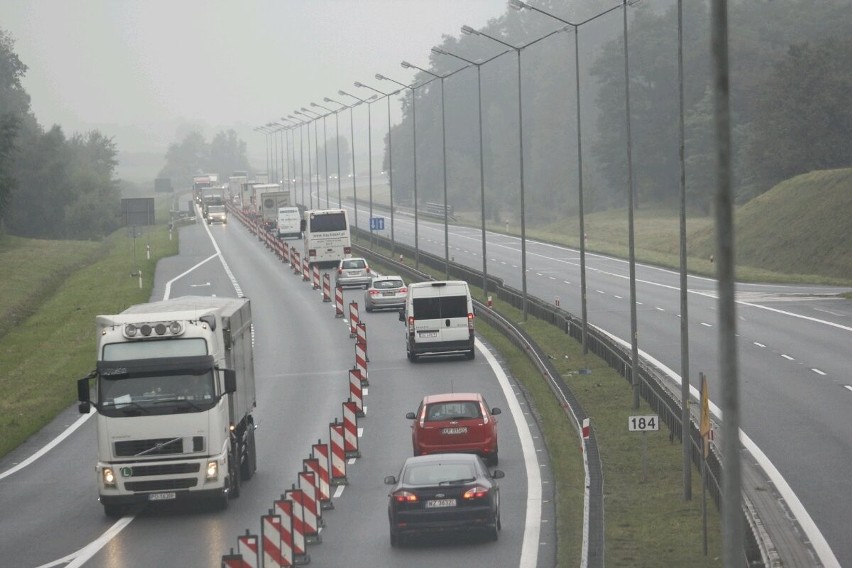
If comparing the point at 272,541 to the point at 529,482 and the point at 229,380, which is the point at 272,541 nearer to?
the point at 229,380

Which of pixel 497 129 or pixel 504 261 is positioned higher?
pixel 497 129

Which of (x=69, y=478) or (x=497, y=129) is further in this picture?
(x=497, y=129)

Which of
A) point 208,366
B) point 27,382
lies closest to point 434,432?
point 208,366

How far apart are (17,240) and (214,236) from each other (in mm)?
14743

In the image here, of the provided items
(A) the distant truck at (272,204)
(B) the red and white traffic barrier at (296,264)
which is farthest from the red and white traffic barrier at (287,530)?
(A) the distant truck at (272,204)

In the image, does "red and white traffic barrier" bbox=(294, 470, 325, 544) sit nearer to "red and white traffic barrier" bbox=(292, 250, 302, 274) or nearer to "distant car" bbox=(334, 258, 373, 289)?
"distant car" bbox=(334, 258, 373, 289)

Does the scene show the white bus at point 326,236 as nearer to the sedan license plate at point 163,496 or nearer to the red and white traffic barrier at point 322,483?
the red and white traffic barrier at point 322,483

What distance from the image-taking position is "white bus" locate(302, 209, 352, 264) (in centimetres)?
7862

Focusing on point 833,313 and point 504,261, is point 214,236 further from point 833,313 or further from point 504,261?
point 833,313

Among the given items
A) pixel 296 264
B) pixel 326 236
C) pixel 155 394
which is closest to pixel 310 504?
pixel 155 394

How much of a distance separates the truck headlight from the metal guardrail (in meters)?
7.38

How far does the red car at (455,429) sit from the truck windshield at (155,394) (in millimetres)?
5433

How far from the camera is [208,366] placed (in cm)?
2341

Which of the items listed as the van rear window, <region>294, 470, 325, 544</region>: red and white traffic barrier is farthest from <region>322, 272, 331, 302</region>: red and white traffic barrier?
<region>294, 470, 325, 544</region>: red and white traffic barrier
